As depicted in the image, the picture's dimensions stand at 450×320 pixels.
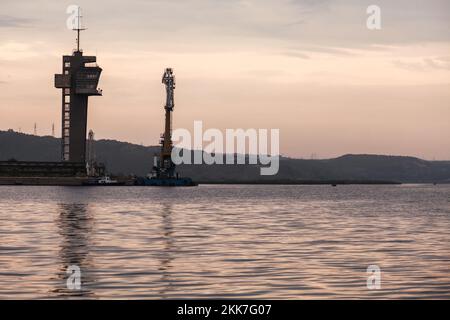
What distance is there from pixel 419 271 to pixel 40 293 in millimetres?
15643

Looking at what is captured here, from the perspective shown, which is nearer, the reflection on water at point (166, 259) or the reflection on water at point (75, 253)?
the reflection on water at point (75, 253)

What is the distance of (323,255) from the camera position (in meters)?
41.8

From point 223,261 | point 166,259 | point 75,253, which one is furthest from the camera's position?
point 75,253

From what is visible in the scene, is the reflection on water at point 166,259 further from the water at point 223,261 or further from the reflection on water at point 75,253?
the reflection on water at point 75,253

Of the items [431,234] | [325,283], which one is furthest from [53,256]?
[431,234]

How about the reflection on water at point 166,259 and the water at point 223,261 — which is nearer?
the water at point 223,261

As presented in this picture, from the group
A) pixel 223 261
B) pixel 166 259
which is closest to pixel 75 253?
pixel 166 259

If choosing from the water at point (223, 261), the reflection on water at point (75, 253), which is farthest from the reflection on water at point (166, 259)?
the reflection on water at point (75, 253)

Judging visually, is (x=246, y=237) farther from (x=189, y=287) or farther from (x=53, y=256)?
(x=189, y=287)

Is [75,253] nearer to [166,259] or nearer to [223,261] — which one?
[166,259]

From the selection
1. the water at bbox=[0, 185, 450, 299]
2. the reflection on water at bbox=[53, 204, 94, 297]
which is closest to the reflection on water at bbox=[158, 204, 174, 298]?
the water at bbox=[0, 185, 450, 299]

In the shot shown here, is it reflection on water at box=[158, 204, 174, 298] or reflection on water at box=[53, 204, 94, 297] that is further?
reflection on water at box=[158, 204, 174, 298]

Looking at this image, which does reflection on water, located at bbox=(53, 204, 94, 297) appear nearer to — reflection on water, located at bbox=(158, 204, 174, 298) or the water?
the water
